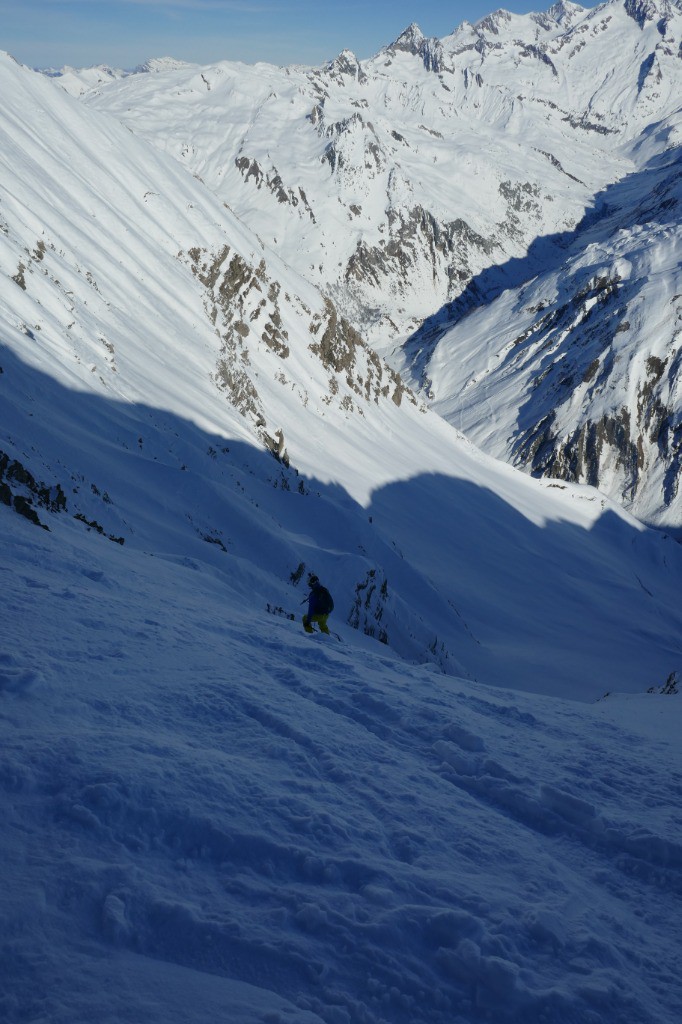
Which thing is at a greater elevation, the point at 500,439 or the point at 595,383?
the point at 595,383

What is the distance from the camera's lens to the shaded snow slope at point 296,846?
3.04 meters

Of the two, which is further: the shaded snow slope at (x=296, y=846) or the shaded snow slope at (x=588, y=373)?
the shaded snow slope at (x=588, y=373)

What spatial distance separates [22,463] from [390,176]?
17020 centimetres

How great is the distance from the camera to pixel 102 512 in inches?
516

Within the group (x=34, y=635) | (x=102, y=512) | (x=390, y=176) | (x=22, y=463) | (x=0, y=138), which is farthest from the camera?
(x=390, y=176)

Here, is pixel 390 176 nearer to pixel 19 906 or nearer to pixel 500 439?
pixel 500 439

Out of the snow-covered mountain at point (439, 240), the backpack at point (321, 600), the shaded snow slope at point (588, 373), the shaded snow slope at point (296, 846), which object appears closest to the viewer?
the shaded snow slope at point (296, 846)

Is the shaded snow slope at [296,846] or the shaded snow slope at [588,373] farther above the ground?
the shaded snow slope at [588,373]

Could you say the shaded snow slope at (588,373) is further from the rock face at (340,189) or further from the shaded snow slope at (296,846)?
the shaded snow slope at (296,846)

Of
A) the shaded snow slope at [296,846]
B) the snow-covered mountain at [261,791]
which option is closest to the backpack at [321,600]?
the snow-covered mountain at [261,791]

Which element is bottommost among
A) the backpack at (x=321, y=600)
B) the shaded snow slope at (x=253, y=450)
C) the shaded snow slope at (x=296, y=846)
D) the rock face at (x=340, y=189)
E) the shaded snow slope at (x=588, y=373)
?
the shaded snow slope at (x=296, y=846)

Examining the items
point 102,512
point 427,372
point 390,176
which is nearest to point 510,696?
point 102,512

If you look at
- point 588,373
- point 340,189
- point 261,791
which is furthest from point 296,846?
point 340,189

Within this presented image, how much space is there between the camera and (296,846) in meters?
3.91
